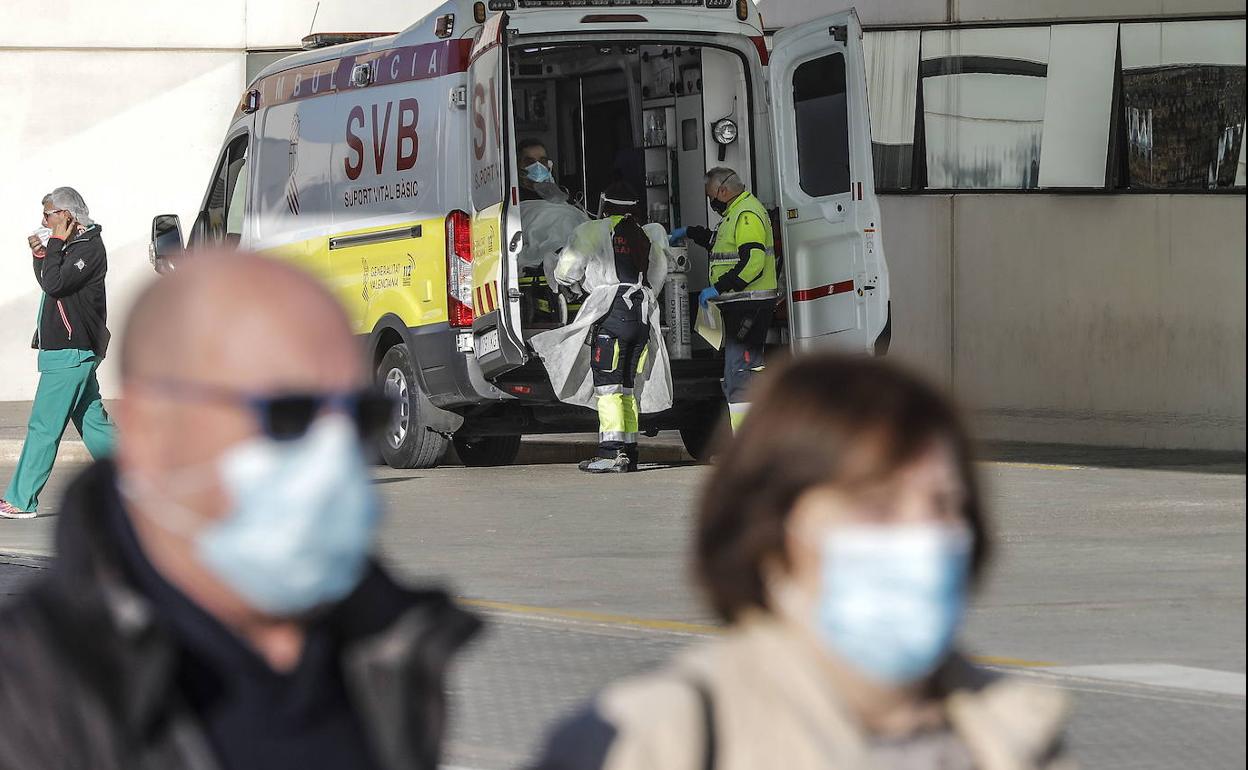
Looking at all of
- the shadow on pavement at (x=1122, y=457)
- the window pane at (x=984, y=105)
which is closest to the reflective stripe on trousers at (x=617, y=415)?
the shadow on pavement at (x=1122, y=457)

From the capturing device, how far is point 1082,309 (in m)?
15.7

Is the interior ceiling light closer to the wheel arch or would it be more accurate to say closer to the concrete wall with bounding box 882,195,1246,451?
the wheel arch

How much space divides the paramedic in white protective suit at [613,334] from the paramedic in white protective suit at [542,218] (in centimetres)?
26

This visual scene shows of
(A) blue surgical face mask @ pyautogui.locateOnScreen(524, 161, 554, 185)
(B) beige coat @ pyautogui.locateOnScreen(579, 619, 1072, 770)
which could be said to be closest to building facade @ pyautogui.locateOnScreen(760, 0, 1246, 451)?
(A) blue surgical face mask @ pyautogui.locateOnScreen(524, 161, 554, 185)

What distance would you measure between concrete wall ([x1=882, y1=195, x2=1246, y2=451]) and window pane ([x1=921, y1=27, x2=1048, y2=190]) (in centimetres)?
21

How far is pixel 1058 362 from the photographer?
626 inches

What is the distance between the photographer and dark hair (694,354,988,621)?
211 cm

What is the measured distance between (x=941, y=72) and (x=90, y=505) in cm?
1480

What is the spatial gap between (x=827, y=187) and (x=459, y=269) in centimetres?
219

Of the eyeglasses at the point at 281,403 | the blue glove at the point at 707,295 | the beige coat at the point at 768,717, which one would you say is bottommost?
the blue glove at the point at 707,295

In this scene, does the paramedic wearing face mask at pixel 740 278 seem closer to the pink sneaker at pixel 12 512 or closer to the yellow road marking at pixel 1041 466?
the yellow road marking at pixel 1041 466

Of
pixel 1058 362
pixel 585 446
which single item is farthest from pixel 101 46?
pixel 1058 362

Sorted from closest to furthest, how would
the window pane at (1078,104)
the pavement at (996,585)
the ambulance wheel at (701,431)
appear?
the pavement at (996,585) < the ambulance wheel at (701,431) < the window pane at (1078,104)

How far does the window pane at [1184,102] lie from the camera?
15.1 meters
